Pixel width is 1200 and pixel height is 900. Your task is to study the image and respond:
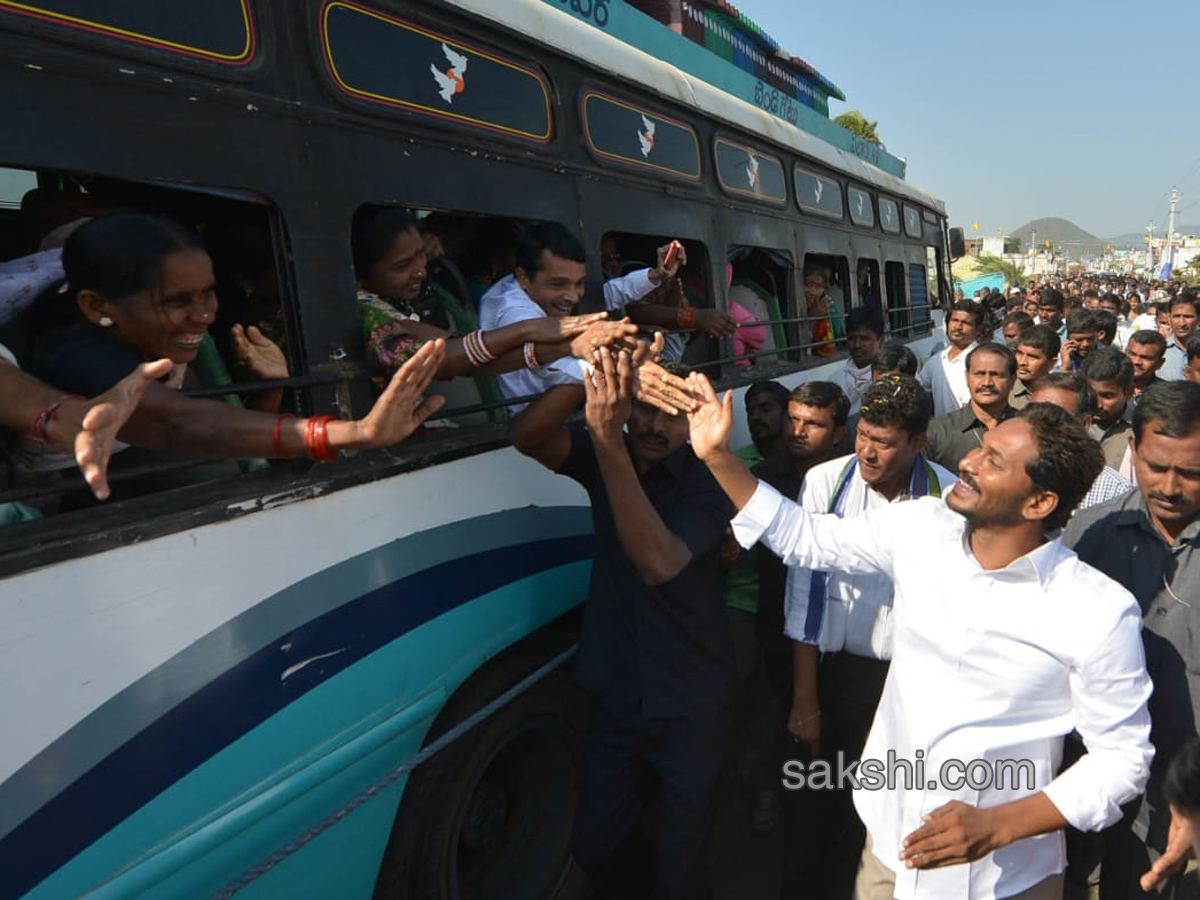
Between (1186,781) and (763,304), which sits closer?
(1186,781)

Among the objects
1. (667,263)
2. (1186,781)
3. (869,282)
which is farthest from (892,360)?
(1186,781)

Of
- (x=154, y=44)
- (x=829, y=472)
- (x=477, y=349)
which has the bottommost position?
(x=829, y=472)

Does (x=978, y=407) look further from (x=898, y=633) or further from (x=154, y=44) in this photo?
(x=154, y=44)

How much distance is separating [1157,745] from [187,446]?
2504 millimetres

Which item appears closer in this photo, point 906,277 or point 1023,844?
point 1023,844

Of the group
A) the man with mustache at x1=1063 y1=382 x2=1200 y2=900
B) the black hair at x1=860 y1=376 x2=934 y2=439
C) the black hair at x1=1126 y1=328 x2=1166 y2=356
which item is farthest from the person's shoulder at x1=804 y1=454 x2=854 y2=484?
the black hair at x1=1126 y1=328 x2=1166 y2=356

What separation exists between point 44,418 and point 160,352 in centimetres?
36

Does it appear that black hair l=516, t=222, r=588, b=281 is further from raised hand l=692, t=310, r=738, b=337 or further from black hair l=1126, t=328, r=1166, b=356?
black hair l=1126, t=328, r=1166, b=356

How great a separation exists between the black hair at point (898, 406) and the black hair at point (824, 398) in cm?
39

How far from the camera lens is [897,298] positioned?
26.9ft

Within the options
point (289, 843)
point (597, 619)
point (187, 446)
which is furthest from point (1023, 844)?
point (187, 446)

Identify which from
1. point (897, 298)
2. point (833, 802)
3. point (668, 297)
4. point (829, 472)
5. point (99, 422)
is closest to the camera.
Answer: point (99, 422)

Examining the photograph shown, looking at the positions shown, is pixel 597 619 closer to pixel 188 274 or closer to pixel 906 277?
pixel 188 274

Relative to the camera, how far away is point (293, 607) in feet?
6.02
